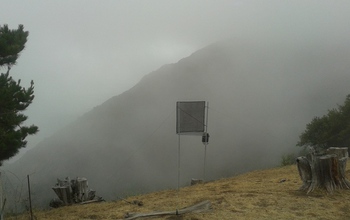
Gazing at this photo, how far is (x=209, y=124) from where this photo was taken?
88.8 meters

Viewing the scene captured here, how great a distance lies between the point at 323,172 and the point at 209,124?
80.7 meters

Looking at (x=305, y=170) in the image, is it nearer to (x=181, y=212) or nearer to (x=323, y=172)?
(x=323, y=172)

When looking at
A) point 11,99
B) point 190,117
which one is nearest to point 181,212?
point 190,117

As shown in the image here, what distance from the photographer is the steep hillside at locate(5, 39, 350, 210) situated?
65.9 metres

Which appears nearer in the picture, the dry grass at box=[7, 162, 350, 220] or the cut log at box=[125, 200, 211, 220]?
the dry grass at box=[7, 162, 350, 220]

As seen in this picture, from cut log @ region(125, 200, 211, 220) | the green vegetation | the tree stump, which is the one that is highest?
the green vegetation

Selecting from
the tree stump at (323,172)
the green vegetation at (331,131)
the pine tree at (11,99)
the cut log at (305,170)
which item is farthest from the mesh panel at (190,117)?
the green vegetation at (331,131)

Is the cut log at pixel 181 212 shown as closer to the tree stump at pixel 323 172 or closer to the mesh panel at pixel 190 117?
the mesh panel at pixel 190 117

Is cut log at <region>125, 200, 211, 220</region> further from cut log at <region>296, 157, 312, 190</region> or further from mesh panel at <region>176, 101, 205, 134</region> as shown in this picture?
cut log at <region>296, 157, 312, 190</region>

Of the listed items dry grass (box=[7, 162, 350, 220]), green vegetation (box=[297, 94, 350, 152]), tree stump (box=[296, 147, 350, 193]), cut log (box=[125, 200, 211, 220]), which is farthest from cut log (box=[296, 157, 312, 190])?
green vegetation (box=[297, 94, 350, 152])

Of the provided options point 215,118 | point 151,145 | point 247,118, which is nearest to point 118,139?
point 151,145

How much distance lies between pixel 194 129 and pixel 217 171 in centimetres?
5244

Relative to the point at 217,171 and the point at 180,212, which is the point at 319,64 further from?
the point at 180,212

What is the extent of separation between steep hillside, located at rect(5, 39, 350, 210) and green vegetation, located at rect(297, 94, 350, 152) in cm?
2425
